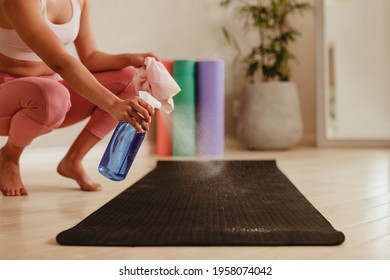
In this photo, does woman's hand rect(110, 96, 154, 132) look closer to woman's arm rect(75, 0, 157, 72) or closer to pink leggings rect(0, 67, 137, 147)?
pink leggings rect(0, 67, 137, 147)

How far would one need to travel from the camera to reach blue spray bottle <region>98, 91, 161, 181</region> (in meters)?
1.38

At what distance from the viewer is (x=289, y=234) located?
1194 millimetres

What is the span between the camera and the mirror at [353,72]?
354cm

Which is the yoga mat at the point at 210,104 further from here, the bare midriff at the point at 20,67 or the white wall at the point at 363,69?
the bare midriff at the point at 20,67

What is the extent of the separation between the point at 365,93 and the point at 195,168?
5.07 ft

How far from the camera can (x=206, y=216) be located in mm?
1399

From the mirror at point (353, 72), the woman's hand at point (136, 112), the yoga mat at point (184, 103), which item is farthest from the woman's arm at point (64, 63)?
the mirror at point (353, 72)

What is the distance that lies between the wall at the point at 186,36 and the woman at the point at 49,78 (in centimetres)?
92

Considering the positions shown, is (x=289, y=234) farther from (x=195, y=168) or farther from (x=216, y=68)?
A: (x=216, y=68)

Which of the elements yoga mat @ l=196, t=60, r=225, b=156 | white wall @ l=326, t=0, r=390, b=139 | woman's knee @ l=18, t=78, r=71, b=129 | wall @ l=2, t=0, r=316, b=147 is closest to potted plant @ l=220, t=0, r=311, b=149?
wall @ l=2, t=0, r=316, b=147

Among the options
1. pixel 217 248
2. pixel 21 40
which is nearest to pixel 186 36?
pixel 21 40

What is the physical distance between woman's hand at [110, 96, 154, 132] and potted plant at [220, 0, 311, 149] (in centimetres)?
230

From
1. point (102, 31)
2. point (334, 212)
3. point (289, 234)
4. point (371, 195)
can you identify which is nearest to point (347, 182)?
point (371, 195)

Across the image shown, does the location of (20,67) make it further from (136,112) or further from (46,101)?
(136,112)
